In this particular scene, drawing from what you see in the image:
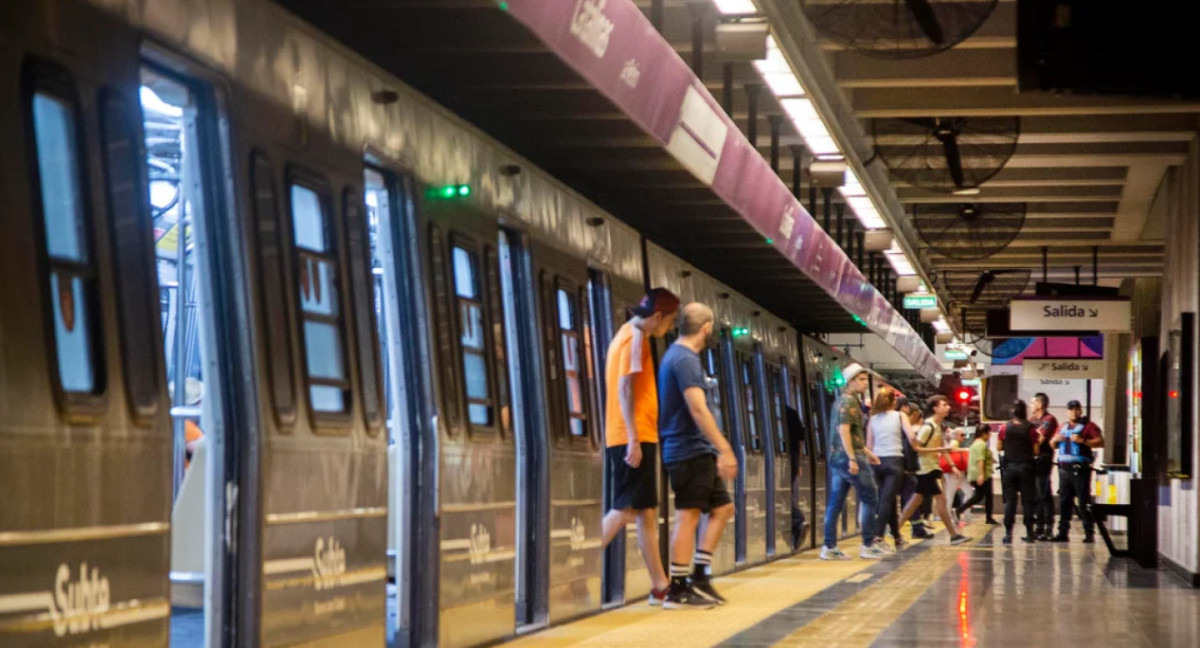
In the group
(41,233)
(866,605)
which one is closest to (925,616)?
(866,605)

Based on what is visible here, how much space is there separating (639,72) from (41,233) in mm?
4645

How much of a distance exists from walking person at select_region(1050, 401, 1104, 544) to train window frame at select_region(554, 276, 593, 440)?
495 inches

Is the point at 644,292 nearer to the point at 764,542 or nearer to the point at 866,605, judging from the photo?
the point at 866,605

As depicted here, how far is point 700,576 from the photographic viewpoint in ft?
33.9

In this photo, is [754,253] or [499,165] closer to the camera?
[499,165]

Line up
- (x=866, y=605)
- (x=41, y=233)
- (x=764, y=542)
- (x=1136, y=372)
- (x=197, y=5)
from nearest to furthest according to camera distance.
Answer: (x=41, y=233)
(x=197, y=5)
(x=866, y=605)
(x=764, y=542)
(x=1136, y=372)

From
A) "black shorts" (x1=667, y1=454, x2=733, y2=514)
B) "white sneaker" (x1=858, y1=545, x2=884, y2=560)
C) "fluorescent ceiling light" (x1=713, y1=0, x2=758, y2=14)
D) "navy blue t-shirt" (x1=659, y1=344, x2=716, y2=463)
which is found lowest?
"white sneaker" (x1=858, y1=545, x2=884, y2=560)

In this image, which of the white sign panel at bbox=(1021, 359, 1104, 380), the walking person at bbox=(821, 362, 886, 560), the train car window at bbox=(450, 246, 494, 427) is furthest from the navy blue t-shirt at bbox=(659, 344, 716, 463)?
the white sign panel at bbox=(1021, 359, 1104, 380)

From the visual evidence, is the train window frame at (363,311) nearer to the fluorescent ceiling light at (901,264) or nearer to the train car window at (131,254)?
the train car window at (131,254)

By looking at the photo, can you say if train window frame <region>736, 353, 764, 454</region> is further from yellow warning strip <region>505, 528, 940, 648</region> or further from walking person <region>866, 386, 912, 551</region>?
yellow warning strip <region>505, 528, 940, 648</region>

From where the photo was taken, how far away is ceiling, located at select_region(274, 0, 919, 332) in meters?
7.09

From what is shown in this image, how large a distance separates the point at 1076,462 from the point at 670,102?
13562 mm

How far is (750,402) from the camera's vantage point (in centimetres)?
1617

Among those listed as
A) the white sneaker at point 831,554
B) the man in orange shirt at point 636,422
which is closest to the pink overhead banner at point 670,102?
the man in orange shirt at point 636,422
